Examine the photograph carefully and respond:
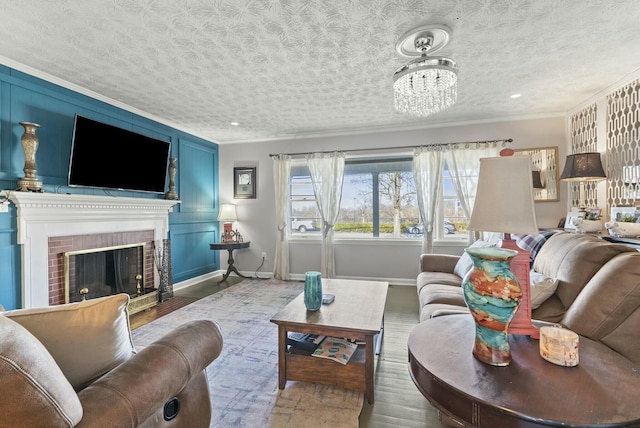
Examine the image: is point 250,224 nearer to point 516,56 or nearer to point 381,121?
point 381,121

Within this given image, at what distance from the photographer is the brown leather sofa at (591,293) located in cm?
117

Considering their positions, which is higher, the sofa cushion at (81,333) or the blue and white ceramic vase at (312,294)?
the sofa cushion at (81,333)

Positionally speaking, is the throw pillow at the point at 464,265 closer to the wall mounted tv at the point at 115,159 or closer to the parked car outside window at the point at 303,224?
the parked car outside window at the point at 303,224

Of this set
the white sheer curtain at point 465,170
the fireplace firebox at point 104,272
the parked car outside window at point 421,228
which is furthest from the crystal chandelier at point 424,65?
the fireplace firebox at point 104,272

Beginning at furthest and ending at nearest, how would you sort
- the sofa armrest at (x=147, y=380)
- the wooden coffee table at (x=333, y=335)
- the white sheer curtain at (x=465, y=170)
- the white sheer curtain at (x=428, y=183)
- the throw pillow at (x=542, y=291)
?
the white sheer curtain at (x=428, y=183) < the white sheer curtain at (x=465, y=170) < the wooden coffee table at (x=333, y=335) < the throw pillow at (x=542, y=291) < the sofa armrest at (x=147, y=380)

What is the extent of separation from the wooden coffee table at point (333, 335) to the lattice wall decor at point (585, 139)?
10.5 ft

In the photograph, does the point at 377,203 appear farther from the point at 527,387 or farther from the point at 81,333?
the point at 81,333

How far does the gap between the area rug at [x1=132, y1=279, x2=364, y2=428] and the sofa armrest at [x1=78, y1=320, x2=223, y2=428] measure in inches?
27.7

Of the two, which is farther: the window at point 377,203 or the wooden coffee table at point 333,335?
the window at point 377,203

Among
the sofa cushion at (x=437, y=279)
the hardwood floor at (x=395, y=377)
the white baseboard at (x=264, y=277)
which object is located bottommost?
the hardwood floor at (x=395, y=377)

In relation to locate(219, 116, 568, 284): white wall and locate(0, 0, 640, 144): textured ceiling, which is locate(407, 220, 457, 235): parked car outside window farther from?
locate(0, 0, 640, 144): textured ceiling

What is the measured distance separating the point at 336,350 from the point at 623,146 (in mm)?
3392

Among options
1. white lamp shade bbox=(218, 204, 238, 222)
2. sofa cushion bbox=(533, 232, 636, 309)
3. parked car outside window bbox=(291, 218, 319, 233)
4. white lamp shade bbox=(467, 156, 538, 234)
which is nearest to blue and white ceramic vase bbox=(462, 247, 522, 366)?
white lamp shade bbox=(467, 156, 538, 234)

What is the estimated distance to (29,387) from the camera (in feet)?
2.17
